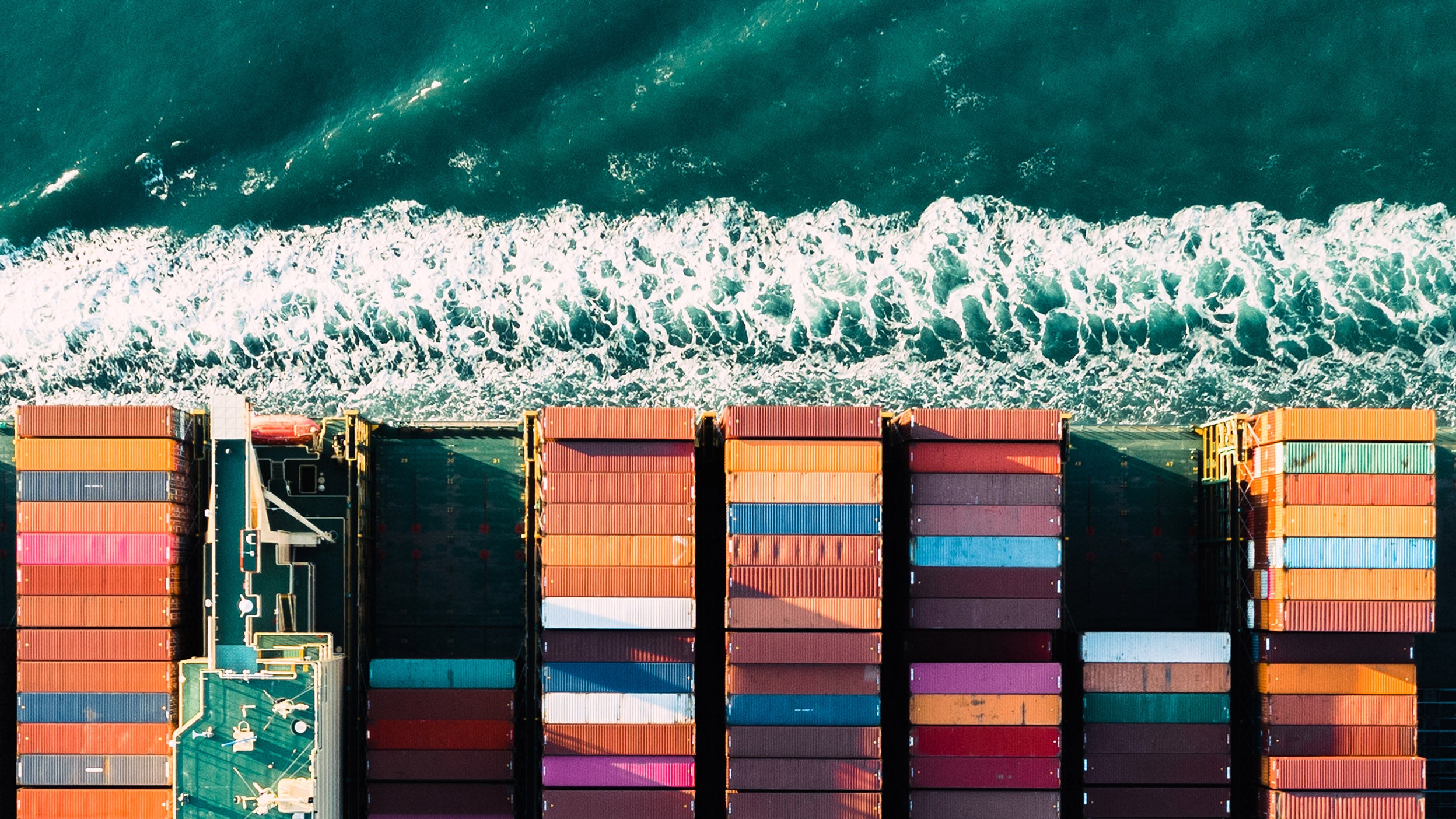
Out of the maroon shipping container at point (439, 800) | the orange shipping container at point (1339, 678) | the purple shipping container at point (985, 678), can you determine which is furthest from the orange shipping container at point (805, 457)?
the orange shipping container at point (1339, 678)

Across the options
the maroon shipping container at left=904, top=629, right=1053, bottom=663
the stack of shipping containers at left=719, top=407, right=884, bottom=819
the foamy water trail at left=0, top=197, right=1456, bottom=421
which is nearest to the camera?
the stack of shipping containers at left=719, top=407, right=884, bottom=819

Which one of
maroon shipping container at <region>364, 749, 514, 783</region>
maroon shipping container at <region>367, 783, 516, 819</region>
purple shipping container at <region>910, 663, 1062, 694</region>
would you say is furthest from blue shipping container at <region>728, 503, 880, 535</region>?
maroon shipping container at <region>367, 783, 516, 819</region>

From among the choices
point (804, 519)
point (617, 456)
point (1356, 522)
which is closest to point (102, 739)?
point (617, 456)

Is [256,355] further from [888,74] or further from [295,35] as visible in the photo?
[888,74]

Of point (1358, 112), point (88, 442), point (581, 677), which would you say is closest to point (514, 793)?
point (581, 677)

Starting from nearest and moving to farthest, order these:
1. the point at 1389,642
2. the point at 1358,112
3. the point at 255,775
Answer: the point at 255,775, the point at 1389,642, the point at 1358,112

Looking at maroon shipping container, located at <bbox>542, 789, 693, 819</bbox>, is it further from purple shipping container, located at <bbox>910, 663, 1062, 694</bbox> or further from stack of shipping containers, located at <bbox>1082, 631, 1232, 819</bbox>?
stack of shipping containers, located at <bbox>1082, 631, 1232, 819</bbox>

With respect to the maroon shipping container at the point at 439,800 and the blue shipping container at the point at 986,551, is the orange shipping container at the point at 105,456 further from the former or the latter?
the blue shipping container at the point at 986,551
